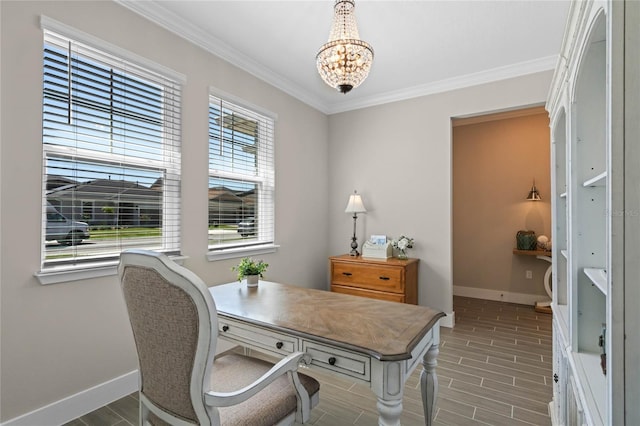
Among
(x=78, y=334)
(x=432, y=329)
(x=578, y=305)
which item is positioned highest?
(x=578, y=305)

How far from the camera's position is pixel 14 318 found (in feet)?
5.90

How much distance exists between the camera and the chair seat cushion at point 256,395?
1.25 m

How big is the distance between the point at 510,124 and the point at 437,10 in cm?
311

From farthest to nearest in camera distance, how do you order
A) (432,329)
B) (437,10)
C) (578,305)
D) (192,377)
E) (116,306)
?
(437,10) < (116,306) < (432,329) < (578,305) < (192,377)

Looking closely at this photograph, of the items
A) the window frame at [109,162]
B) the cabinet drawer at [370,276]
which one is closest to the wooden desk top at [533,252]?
the cabinet drawer at [370,276]

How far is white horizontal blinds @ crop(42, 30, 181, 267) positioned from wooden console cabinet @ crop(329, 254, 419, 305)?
1963 mm

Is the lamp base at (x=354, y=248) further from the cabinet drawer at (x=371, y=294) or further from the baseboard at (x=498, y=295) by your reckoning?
the baseboard at (x=498, y=295)

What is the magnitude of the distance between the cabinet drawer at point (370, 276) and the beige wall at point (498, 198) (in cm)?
223

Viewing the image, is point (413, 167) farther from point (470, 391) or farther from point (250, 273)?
point (250, 273)

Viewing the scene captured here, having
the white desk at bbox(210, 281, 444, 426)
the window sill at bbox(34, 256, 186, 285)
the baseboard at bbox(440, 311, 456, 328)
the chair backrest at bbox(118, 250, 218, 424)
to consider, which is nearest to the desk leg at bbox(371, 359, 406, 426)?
the white desk at bbox(210, 281, 444, 426)

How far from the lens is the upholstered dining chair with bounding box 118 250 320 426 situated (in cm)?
105

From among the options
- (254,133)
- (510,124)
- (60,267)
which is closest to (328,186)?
(254,133)

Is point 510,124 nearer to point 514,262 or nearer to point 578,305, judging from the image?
point 514,262

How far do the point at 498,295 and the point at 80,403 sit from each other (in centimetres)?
509
